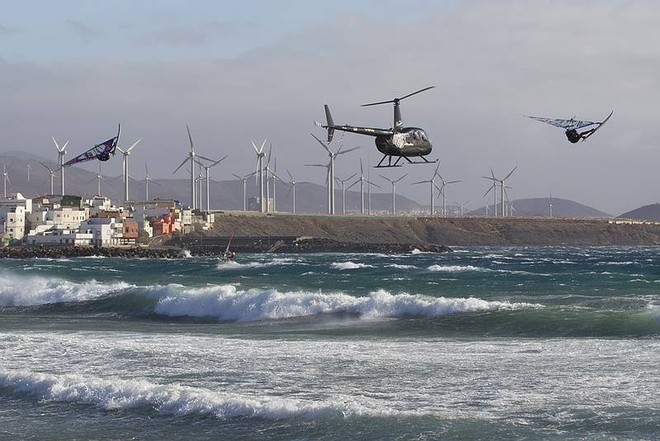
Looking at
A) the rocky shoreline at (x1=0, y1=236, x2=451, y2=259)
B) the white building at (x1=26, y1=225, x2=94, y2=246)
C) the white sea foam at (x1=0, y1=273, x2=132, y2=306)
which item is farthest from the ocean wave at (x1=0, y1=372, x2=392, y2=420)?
the white building at (x1=26, y1=225, x2=94, y2=246)

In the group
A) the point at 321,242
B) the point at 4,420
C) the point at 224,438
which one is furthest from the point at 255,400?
the point at 321,242

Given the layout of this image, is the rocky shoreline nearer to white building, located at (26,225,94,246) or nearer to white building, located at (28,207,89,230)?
white building, located at (26,225,94,246)

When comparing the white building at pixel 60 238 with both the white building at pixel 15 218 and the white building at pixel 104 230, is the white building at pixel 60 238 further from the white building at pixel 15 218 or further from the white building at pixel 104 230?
the white building at pixel 15 218

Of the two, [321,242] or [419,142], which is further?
[321,242]

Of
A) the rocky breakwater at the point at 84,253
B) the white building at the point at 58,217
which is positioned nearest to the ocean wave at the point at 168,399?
the rocky breakwater at the point at 84,253

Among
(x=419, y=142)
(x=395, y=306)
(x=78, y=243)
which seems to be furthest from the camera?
(x=78, y=243)

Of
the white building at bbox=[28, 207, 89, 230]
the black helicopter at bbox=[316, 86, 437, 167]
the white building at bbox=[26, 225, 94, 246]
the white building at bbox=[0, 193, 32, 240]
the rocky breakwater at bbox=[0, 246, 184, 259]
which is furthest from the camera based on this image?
the white building at bbox=[28, 207, 89, 230]

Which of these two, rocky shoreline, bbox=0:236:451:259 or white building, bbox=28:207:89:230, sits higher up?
white building, bbox=28:207:89:230

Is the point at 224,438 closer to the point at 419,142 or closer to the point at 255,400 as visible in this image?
the point at 255,400
